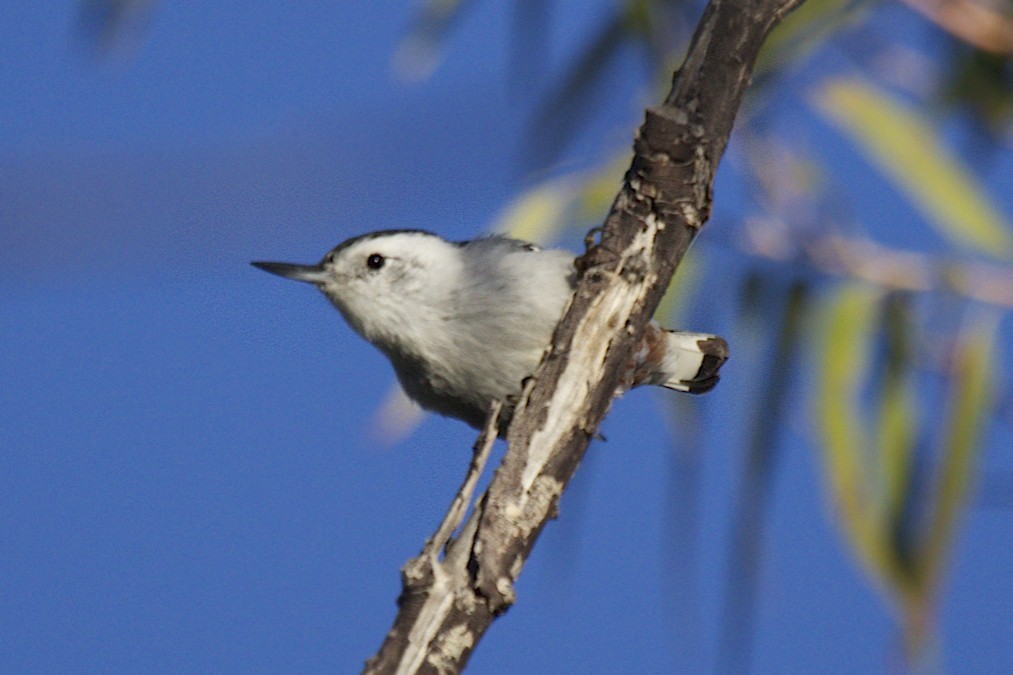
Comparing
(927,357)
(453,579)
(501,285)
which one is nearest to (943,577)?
(927,357)

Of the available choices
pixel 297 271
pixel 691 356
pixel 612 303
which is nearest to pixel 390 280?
pixel 297 271

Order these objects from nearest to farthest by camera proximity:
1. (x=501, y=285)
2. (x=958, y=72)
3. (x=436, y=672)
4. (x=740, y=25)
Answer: (x=436, y=672), (x=740, y=25), (x=501, y=285), (x=958, y=72)

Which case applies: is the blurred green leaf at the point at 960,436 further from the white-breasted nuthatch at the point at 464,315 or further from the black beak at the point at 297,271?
the black beak at the point at 297,271

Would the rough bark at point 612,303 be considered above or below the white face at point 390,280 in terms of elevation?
below

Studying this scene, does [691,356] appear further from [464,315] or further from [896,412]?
[896,412]

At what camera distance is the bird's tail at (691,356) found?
2.04 metres

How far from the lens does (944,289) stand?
2482mm

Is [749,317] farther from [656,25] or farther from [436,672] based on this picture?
[436,672]

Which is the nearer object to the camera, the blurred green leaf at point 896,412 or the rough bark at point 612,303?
the rough bark at point 612,303

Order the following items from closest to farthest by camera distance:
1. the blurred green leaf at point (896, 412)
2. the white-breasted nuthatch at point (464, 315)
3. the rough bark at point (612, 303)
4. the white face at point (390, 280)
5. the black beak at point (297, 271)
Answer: the rough bark at point (612, 303), the white-breasted nuthatch at point (464, 315), the white face at point (390, 280), the black beak at point (297, 271), the blurred green leaf at point (896, 412)

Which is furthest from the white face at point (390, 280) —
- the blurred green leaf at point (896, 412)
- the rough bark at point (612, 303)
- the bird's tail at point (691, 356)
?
the blurred green leaf at point (896, 412)

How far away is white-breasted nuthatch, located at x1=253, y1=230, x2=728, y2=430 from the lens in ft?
5.99

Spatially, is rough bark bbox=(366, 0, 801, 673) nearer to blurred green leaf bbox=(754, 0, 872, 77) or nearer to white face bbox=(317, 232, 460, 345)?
white face bbox=(317, 232, 460, 345)

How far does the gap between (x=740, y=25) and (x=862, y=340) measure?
50.3 inches
